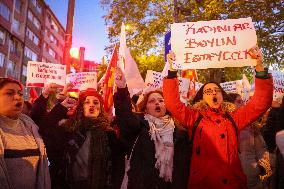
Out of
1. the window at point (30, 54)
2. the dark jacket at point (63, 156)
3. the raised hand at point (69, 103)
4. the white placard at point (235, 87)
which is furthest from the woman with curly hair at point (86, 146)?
the window at point (30, 54)

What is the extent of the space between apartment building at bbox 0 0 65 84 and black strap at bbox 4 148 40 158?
136 ft

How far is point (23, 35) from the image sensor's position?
165 ft

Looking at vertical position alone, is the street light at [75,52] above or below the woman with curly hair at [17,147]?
above

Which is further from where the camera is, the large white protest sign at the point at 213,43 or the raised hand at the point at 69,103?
the raised hand at the point at 69,103

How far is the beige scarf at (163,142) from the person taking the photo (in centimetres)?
364

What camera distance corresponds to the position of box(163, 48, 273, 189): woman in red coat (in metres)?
3.34

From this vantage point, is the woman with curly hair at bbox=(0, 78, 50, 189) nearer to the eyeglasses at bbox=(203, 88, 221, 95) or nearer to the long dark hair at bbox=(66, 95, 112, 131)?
the long dark hair at bbox=(66, 95, 112, 131)

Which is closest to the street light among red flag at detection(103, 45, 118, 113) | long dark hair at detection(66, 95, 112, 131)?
red flag at detection(103, 45, 118, 113)

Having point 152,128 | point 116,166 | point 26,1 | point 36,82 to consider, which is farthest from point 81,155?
point 26,1

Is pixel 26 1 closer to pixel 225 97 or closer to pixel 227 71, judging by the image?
pixel 227 71

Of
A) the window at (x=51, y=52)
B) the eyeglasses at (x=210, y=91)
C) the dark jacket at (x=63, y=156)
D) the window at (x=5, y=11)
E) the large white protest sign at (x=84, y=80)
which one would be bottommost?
the dark jacket at (x=63, y=156)

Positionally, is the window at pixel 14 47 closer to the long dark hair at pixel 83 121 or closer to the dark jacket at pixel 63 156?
the long dark hair at pixel 83 121

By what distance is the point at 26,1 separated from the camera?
5072 centimetres

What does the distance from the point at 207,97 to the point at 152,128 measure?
2.21 feet
